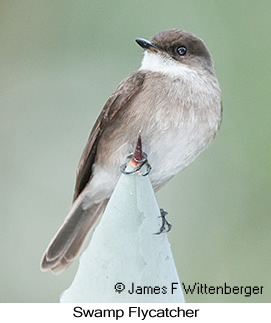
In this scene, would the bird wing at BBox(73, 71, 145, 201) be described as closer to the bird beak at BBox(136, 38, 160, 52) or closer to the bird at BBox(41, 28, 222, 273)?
the bird at BBox(41, 28, 222, 273)

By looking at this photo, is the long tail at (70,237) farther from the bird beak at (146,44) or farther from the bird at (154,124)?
the bird beak at (146,44)

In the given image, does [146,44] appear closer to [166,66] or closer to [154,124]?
[166,66]

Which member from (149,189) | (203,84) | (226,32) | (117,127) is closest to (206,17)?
(226,32)

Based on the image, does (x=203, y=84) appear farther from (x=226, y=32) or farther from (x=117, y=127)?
(x=226, y=32)

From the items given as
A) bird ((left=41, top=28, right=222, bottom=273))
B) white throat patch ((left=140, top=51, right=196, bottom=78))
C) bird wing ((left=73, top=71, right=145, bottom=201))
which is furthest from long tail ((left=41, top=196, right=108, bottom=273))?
white throat patch ((left=140, top=51, right=196, bottom=78))

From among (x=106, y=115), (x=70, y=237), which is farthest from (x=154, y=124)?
(x=70, y=237)

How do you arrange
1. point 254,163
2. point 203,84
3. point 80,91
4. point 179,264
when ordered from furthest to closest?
point 80,91, point 254,163, point 179,264, point 203,84

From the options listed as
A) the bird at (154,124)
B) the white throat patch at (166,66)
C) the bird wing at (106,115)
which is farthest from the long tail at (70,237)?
the white throat patch at (166,66)
